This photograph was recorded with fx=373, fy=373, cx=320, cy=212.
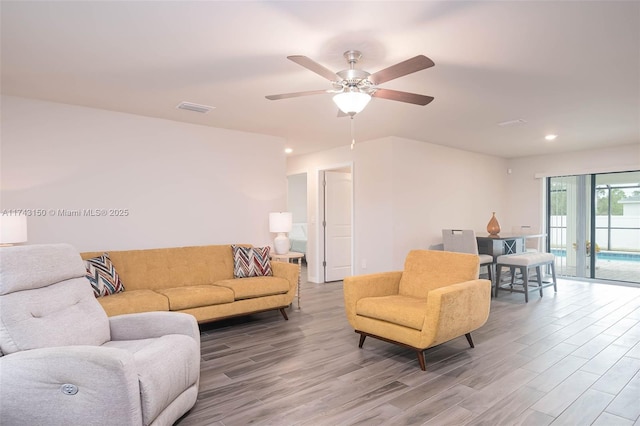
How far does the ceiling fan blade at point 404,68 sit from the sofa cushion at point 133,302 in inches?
108

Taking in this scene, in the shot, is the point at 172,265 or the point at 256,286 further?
the point at 172,265

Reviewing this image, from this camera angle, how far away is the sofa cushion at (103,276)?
3.47 metres

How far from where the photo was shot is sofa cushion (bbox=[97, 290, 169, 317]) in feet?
10.7

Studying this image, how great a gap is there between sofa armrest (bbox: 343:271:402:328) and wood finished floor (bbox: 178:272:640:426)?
15.4 inches

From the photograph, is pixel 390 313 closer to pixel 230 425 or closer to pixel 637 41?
pixel 230 425

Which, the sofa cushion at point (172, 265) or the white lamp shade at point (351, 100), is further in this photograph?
the sofa cushion at point (172, 265)

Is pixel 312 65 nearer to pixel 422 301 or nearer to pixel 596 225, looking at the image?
pixel 422 301

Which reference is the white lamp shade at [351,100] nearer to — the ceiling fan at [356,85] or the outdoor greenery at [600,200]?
the ceiling fan at [356,85]

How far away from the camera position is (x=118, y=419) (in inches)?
67.2

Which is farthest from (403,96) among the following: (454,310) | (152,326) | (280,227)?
(280,227)

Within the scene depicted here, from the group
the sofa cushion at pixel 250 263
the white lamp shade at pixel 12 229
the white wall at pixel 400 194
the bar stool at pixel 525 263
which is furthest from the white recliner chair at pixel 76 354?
the bar stool at pixel 525 263

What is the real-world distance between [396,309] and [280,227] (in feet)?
8.04

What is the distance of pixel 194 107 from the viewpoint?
4.09 meters

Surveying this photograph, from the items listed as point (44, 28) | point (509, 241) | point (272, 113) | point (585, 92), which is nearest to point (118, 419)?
point (44, 28)
